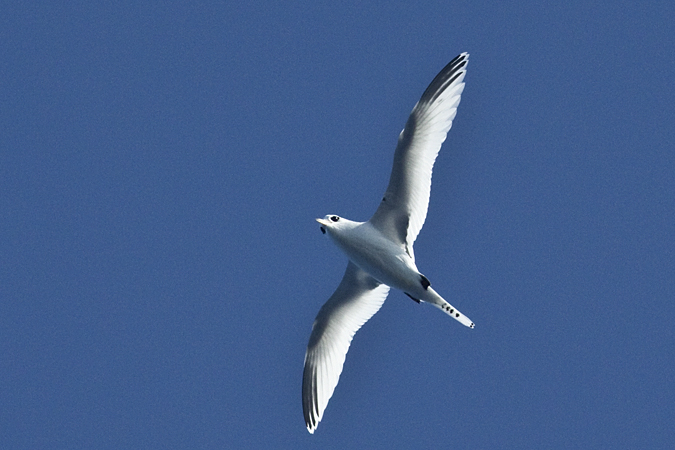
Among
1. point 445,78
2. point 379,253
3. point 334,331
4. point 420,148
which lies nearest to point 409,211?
point 379,253

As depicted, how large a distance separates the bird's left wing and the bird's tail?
1854 mm

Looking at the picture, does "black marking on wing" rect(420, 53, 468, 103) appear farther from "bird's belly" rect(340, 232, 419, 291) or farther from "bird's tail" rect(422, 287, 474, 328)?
"bird's tail" rect(422, 287, 474, 328)

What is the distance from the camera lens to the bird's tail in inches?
701

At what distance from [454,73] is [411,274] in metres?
3.52

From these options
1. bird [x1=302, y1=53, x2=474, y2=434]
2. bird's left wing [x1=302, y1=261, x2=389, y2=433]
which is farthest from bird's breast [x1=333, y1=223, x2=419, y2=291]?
bird's left wing [x1=302, y1=261, x2=389, y2=433]

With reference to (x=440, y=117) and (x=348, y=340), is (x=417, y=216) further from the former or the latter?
(x=348, y=340)

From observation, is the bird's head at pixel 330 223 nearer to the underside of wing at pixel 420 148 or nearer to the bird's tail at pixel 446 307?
the underside of wing at pixel 420 148

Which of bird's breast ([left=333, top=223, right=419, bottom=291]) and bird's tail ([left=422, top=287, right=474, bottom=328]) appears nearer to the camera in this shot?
bird's tail ([left=422, top=287, right=474, bottom=328])

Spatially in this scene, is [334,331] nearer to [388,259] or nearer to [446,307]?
[388,259]

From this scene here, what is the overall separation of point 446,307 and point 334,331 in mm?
2776

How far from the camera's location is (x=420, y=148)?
17.9m

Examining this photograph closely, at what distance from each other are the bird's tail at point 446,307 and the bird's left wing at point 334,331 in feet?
6.08

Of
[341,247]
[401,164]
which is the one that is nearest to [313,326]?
[341,247]

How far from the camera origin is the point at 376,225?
59.9 feet
